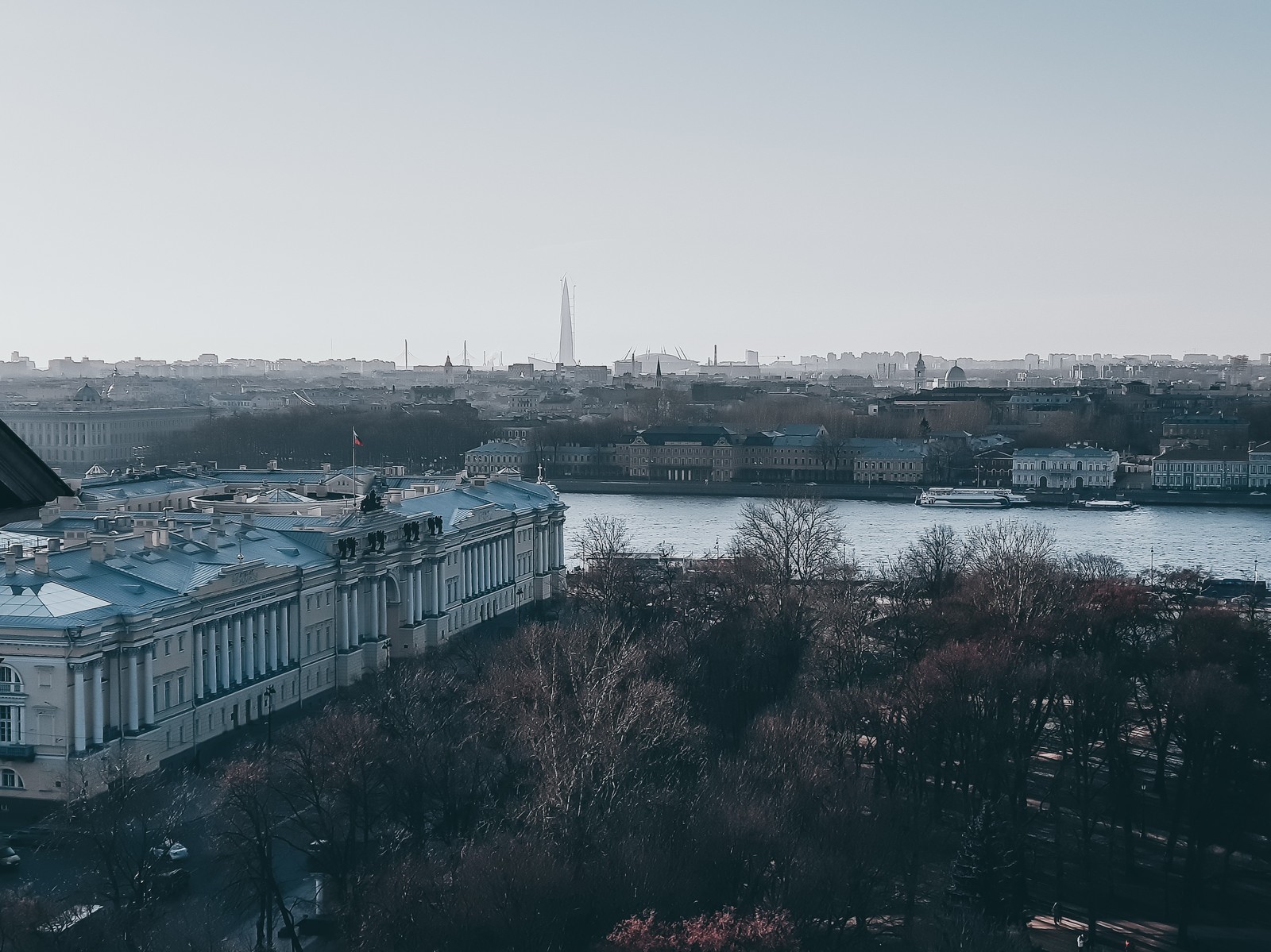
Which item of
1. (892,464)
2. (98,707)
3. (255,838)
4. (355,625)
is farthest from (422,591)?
(892,464)

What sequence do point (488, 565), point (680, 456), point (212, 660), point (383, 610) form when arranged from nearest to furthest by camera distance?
point (212, 660) < point (383, 610) < point (488, 565) < point (680, 456)

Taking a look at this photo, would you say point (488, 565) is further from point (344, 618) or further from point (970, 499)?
point (970, 499)

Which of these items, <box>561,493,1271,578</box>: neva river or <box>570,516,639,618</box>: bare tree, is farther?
<box>561,493,1271,578</box>: neva river

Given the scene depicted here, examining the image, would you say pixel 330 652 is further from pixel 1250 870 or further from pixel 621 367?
pixel 621 367

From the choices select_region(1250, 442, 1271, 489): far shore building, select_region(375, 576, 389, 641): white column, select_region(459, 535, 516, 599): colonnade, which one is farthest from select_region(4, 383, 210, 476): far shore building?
select_region(375, 576, 389, 641): white column

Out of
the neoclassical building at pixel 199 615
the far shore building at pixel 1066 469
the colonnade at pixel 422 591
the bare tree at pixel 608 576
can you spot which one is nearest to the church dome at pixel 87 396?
the far shore building at pixel 1066 469

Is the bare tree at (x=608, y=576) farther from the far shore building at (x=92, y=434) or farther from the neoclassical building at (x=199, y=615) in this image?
the far shore building at (x=92, y=434)

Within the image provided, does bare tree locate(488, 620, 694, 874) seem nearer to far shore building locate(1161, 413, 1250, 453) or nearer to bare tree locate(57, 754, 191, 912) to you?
bare tree locate(57, 754, 191, 912)
